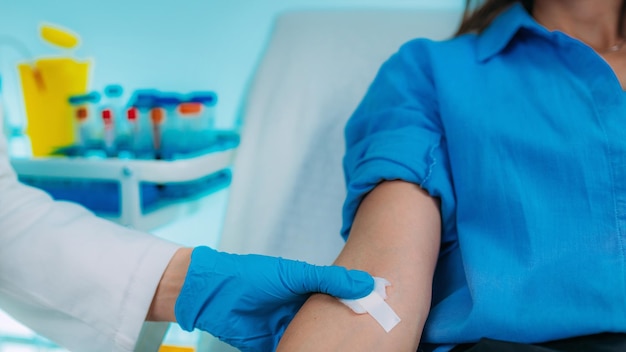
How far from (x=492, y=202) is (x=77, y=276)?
0.57m

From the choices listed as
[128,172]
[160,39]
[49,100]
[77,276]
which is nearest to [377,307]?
[77,276]

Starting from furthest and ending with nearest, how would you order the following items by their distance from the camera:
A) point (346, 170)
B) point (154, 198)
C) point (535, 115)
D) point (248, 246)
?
point (154, 198) < point (248, 246) < point (346, 170) < point (535, 115)

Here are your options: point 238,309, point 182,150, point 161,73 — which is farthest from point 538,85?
point 161,73

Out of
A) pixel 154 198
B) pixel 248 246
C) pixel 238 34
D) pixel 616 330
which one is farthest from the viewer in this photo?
pixel 238 34

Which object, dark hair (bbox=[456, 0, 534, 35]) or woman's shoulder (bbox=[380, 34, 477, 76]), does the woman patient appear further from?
dark hair (bbox=[456, 0, 534, 35])

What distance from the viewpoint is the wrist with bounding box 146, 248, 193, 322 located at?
0.84 m

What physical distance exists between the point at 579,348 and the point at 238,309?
418mm

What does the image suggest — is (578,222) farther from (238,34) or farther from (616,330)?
(238,34)

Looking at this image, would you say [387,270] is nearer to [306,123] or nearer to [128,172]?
[306,123]

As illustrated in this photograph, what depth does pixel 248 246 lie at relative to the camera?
1196mm

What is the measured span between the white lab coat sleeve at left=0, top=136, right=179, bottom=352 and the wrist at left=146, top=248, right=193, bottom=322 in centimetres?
1

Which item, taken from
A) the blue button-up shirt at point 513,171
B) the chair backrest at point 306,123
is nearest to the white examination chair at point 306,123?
the chair backrest at point 306,123

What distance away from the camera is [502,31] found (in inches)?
38.7

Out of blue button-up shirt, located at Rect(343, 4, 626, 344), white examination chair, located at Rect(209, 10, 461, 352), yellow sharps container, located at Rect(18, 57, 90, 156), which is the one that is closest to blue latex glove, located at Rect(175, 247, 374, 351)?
blue button-up shirt, located at Rect(343, 4, 626, 344)
